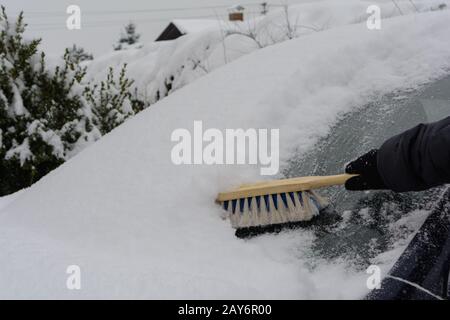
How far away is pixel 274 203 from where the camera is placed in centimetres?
159

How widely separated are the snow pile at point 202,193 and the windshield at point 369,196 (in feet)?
0.15

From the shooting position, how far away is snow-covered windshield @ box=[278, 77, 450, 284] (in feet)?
4.05

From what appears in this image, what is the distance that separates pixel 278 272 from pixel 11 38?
3.61 m

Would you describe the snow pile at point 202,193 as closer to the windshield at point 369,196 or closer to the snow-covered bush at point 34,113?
the windshield at point 369,196

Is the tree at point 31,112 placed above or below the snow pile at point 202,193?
above

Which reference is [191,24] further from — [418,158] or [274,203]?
[418,158]

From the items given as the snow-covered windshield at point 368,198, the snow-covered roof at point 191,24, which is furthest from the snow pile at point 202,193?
the snow-covered roof at point 191,24

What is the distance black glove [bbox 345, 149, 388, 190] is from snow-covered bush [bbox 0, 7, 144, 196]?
2.93 m

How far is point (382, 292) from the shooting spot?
103 cm

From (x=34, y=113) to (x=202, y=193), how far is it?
111 inches

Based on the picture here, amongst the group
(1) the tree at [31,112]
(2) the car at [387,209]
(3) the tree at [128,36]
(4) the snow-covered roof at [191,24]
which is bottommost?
(2) the car at [387,209]

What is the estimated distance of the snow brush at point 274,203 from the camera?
58.7 inches
